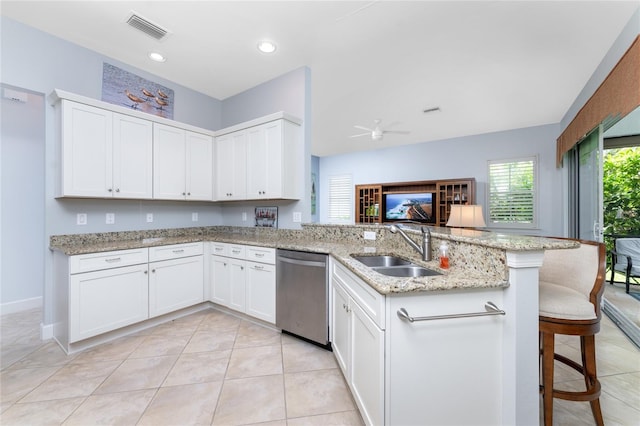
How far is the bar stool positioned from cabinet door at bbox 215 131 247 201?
2981mm

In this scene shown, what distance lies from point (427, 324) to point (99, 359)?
260 cm

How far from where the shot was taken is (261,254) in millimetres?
2656

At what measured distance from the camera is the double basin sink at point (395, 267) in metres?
1.68

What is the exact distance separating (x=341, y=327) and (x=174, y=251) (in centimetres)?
206

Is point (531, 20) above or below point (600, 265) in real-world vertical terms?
above

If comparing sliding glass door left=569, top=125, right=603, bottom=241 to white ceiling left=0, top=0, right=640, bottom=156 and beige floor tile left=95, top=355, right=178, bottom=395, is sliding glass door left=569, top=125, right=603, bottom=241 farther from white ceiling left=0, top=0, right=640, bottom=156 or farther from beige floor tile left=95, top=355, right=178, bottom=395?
beige floor tile left=95, top=355, right=178, bottom=395

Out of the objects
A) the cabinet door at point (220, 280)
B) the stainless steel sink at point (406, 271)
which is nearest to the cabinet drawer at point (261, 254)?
the cabinet door at point (220, 280)

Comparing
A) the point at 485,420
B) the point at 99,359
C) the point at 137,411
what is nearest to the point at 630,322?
the point at 485,420

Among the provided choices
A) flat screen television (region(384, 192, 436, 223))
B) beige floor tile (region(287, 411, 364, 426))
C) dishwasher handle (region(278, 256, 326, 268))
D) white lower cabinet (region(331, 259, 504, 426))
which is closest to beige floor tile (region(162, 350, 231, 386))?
beige floor tile (region(287, 411, 364, 426))

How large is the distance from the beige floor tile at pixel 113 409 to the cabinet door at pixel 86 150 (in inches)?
70.9

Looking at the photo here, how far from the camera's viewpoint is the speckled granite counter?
48.1 inches

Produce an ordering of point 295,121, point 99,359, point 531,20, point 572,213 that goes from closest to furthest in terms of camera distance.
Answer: point 99,359 → point 531,20 → point 295,121 → point 572,213

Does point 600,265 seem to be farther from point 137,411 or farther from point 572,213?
point 572,213

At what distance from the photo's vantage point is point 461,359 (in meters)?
1.21
